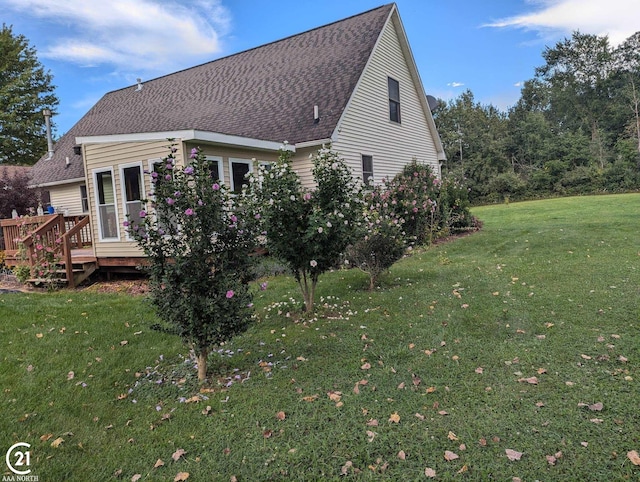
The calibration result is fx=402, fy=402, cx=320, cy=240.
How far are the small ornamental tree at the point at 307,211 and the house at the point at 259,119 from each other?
3.46 m

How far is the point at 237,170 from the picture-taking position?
9008 mm

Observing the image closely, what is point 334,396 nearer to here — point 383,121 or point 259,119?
point 259,119

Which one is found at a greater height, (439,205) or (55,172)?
(55,172)

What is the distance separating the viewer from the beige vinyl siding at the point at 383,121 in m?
11.4

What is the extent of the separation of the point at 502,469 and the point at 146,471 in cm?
214

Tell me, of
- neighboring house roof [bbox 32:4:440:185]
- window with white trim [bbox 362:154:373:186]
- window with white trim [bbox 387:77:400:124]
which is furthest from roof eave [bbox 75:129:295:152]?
window with white trim [bbox 387:77:400:124]

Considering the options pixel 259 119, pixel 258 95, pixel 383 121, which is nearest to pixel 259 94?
pixel 258 95

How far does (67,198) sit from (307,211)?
14.2 meters

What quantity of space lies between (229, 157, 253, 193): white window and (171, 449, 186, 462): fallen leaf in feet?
21.5

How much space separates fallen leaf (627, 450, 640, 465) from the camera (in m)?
2.26

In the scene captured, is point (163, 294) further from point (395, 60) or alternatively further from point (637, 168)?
point (637, 168)

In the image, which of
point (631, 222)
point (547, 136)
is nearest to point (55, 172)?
point (631, 222)

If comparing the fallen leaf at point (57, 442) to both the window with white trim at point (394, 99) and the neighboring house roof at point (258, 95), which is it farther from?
the window with white trim at point (394, 99)

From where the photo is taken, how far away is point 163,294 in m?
3.45
